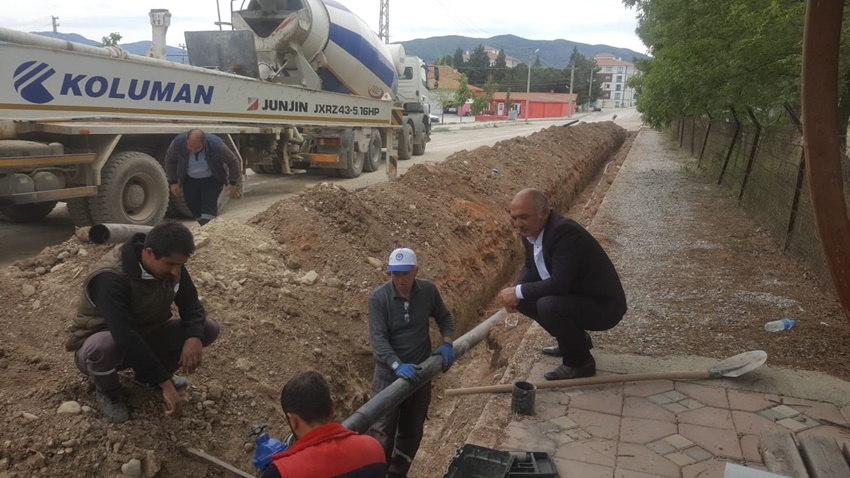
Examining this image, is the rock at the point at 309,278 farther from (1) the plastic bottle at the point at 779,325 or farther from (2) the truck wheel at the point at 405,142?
(2) the truck wheel at the point at 405,142

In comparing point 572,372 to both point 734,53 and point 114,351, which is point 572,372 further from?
point 734,53

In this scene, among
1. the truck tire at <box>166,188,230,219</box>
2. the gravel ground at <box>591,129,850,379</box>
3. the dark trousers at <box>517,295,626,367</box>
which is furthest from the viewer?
the truck tire at <box>166,188,230,219</box>

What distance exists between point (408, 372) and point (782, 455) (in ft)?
6.33

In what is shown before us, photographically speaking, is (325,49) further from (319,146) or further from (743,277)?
(743,277)

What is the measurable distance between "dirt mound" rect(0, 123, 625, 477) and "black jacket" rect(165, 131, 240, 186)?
2.33 ft

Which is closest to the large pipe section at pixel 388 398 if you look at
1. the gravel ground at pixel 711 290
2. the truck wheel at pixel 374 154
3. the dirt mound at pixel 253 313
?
the dirt mound at pixel 253 313

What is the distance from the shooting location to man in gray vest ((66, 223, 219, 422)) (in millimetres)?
3002

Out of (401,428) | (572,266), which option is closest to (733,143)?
(572,266)

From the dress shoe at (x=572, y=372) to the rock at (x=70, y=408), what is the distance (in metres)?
2.86

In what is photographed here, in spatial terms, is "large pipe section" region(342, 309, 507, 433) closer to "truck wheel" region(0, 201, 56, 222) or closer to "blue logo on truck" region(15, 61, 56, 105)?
"blue logo on truck" region(15, 61, 56, 105)

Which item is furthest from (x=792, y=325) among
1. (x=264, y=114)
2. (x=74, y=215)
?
(x=264, y=114)

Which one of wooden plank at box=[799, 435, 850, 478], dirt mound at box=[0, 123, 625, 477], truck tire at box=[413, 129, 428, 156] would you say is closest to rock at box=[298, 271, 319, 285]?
dirt mound at box=[0, 123, 625, 477]

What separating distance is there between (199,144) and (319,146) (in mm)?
7118

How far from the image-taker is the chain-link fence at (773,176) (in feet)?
21.5
